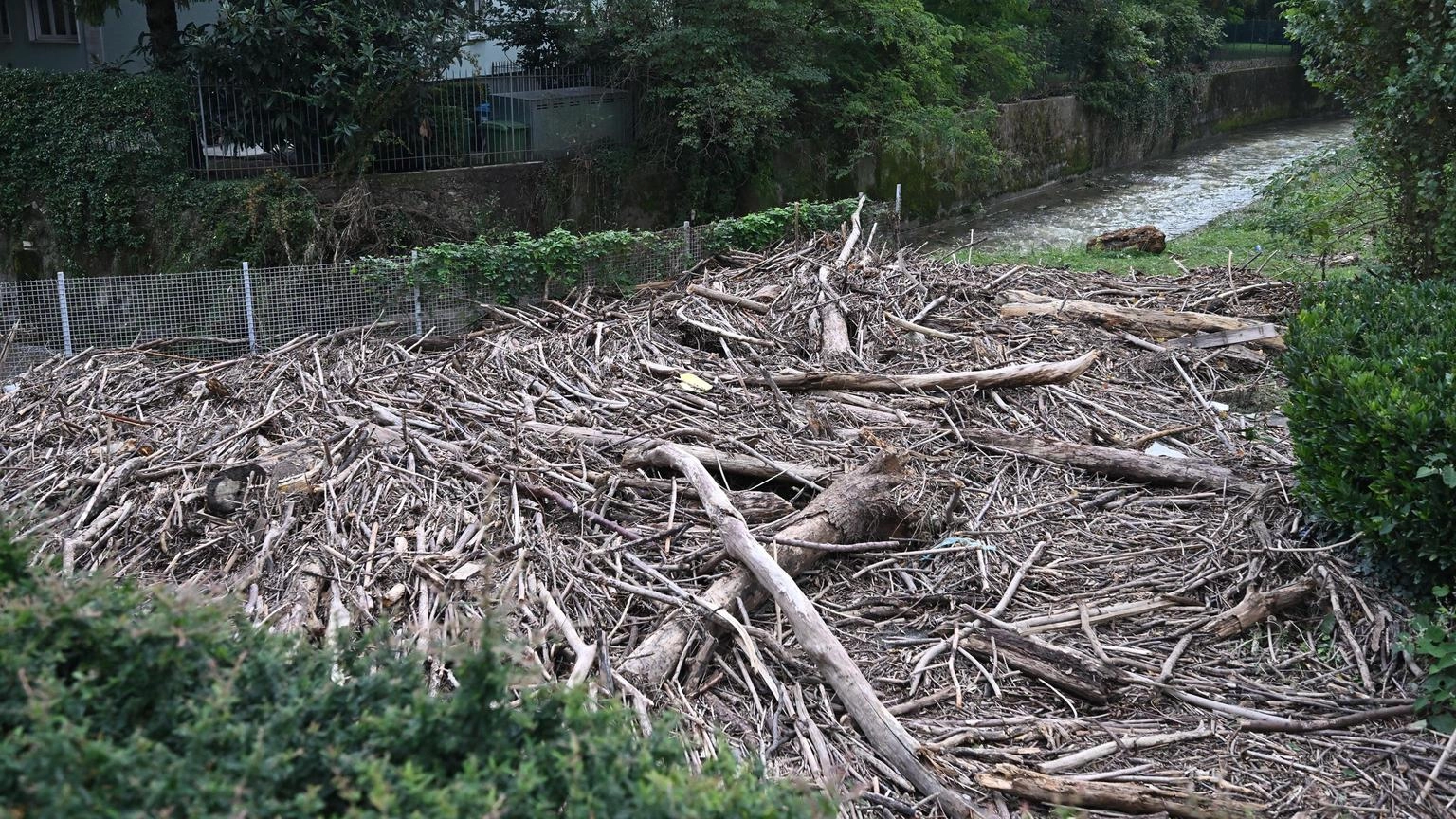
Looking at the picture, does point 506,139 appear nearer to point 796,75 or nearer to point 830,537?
point 796,75

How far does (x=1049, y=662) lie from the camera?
18.5 feet

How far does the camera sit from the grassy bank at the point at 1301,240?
14070mm

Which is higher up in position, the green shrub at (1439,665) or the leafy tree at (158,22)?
the leafy tree at (158,22)

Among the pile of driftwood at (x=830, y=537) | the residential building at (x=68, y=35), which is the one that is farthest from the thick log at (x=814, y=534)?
the residential building at (x=68, y=35)

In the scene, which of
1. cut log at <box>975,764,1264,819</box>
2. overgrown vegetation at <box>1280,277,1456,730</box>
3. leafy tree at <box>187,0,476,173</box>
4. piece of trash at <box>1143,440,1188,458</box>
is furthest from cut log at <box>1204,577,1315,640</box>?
leafy tree at <box>187,0,476,173</box>

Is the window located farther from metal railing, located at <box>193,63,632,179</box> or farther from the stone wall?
the stone wall

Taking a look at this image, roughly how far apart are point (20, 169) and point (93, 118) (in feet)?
4.15

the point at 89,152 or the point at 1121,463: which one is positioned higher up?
the point at 89,152

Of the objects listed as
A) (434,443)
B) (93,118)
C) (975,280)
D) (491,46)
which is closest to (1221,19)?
(491,46)

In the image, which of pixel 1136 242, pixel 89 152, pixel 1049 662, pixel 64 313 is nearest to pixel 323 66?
pixel 89 152

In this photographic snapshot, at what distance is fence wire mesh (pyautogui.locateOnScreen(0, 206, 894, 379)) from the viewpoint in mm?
12227

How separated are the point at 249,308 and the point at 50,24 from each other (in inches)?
580

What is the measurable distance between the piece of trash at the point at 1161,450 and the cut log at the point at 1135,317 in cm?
282

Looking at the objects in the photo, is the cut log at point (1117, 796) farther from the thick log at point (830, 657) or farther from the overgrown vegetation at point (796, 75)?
the overgrown vegetation at point (796, 75)
